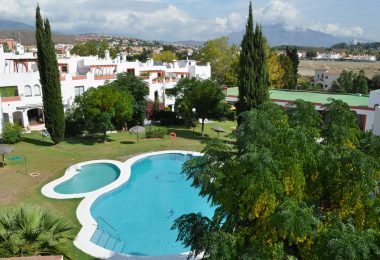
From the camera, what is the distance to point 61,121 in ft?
102

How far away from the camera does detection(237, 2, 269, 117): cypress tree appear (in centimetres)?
3253

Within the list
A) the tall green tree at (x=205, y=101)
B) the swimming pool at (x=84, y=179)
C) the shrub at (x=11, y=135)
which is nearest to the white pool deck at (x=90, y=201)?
the swimming pool at (x=84, y=179)

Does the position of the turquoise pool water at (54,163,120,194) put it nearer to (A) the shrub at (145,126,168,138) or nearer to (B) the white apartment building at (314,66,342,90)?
(A) the shrub at (145,126,168,138)

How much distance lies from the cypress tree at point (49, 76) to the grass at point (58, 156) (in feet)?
7.81

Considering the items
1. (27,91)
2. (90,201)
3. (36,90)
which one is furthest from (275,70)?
(90,201)

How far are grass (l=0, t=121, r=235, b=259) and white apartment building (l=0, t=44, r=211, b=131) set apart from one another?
12.9 feet

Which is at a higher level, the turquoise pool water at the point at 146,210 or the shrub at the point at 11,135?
the shrub at the point at 11,135

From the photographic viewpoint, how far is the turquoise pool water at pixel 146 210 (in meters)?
16.6

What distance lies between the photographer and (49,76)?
98.7 ft

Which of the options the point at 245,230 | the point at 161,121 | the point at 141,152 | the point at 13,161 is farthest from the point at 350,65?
the point at 245,230

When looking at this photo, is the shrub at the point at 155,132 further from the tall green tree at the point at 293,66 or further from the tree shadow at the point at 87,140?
the tall green tree at the point at 293,66

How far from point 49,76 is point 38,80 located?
1106 cm

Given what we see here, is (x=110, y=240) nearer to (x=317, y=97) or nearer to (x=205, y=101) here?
(x=205, y=101)

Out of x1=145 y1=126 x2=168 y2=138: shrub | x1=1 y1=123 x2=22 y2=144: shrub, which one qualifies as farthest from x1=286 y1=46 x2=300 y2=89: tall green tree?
x1=1 y1=123 x2=22 y2=144: shrub
